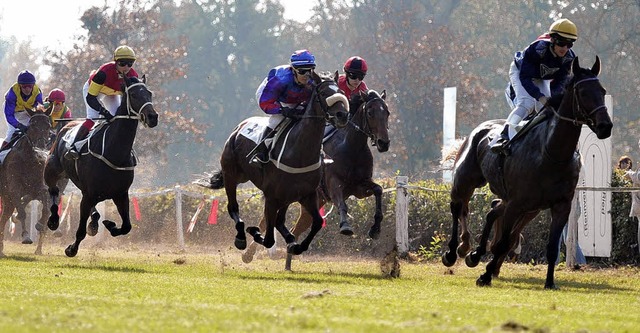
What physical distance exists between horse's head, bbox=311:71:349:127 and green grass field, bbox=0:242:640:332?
1.78 meters

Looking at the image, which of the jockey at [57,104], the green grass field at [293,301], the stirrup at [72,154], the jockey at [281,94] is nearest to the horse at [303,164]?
the jockey at [281,94]

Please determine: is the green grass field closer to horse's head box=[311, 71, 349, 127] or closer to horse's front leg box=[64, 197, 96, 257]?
horse's front leg box=[64, 197, 96, 257]

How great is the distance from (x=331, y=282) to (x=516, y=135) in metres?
2.49

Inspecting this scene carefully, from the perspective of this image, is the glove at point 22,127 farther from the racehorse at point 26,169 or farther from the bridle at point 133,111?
the bridle at point 133,111

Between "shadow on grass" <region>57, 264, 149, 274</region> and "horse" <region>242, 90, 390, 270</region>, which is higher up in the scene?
"horse" <region>242, 90, 390, 270</region>

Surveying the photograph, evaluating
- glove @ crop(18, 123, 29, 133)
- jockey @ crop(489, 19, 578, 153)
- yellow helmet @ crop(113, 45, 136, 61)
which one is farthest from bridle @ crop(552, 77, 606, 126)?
glove @ crop(18, 123, 29, 133)

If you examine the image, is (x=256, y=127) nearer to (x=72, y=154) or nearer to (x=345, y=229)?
(x=345, y=229)

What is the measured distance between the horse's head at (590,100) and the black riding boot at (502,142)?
1.20 metres

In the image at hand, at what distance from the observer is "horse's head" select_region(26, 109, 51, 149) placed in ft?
62.5

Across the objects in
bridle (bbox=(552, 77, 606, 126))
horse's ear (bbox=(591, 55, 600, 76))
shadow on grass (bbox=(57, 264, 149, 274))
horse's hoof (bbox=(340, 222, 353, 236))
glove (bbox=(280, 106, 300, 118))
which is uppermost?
horse's ear (bbox=(591, 55, 600, 76))

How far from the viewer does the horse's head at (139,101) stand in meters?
14.9

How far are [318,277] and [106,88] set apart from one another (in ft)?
13.7

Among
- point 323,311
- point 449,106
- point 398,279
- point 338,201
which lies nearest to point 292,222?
point 449,106

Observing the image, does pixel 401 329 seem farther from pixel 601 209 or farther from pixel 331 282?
pixel 601 209
